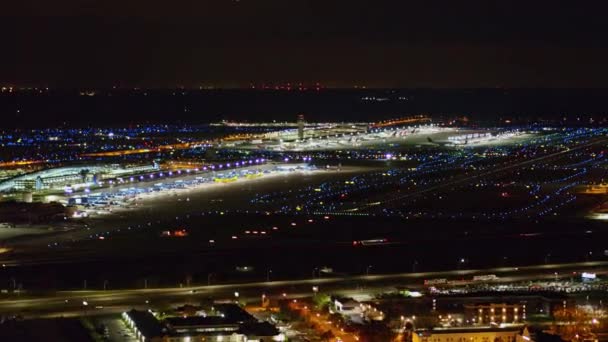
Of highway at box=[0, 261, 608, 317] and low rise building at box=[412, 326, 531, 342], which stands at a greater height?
highway at box=[0, 261, 608, 317]

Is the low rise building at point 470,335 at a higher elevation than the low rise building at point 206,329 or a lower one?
lower

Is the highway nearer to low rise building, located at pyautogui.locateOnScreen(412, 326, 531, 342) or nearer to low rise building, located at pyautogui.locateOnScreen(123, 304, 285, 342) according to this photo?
low rise building, located at pyautogui.locateOnScreen(123, 304, 285, 342)

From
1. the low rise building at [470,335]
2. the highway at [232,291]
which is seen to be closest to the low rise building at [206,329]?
the highway at [232,291]

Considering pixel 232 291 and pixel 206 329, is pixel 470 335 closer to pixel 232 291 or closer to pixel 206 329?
pixel 206 329

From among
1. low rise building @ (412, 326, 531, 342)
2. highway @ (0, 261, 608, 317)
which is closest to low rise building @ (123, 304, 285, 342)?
highway @ (0, 261, 608, 317)

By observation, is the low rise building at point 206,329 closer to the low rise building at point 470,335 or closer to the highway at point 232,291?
the highway at point 232,291

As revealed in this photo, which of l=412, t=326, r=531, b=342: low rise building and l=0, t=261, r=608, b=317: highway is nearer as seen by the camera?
l=412, t=326, r=531, b=342: low rise building

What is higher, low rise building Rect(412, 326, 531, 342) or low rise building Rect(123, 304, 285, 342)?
low rise building Rect(123, 304, 285, 342)

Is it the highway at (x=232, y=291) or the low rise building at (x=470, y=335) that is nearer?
the low rise building at (x=470, y=335)

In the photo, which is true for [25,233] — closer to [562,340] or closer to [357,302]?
[357,302]

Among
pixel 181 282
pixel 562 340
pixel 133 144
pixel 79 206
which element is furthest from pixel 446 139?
pixel 562 340
